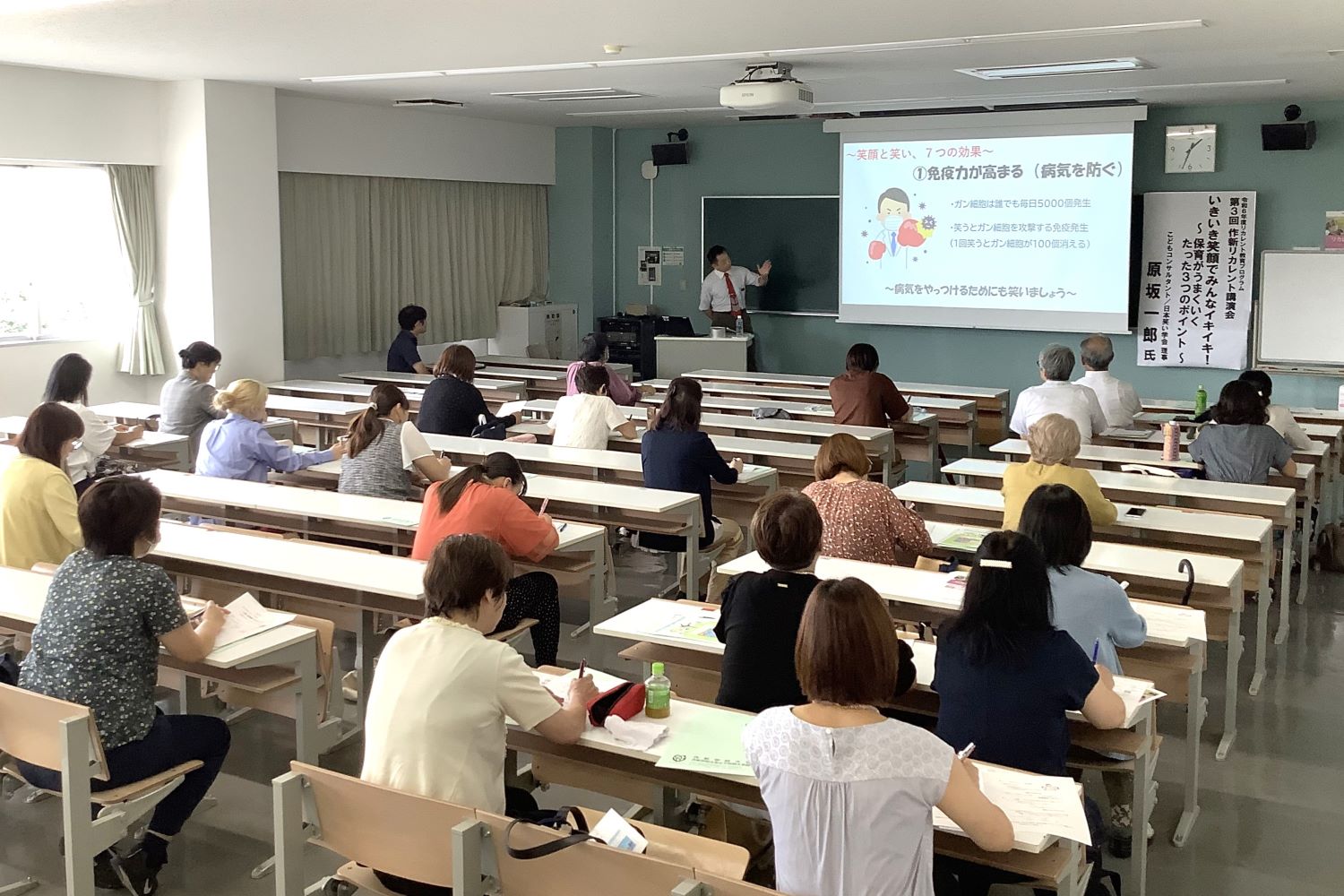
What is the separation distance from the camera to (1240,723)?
188 inches

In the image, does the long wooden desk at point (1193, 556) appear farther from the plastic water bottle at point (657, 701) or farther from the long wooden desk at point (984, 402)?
the long wooden desk at point (984, 402)

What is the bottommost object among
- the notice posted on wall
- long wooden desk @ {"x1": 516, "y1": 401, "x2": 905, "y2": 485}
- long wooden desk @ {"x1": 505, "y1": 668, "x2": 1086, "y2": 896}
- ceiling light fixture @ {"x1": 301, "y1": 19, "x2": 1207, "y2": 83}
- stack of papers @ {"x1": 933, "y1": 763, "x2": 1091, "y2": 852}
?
long wooden desk @ {"x1": 505, "y1": 668, "x2": 1086, "y2": 896}

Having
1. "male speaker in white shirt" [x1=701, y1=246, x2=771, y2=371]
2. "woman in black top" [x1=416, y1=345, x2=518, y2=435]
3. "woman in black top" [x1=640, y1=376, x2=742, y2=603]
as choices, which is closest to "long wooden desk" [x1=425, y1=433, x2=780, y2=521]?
"woman in black top" [x1=416, y1=345, x2=518, y2=435]

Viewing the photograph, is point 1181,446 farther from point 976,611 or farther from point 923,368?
point 976,611

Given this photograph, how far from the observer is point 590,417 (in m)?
6.64

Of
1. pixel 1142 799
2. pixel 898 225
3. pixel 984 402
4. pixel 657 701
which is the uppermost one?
pixel 898 225

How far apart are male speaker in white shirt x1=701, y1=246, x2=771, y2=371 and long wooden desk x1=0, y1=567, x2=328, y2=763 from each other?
859cm

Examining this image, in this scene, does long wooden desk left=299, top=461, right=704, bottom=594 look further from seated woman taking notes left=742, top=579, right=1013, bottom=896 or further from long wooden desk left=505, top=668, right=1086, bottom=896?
seated woman taking notes left=742, top=579, right=1013, bottom=896

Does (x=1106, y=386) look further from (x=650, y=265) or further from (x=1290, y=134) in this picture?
(x=650, y=265)

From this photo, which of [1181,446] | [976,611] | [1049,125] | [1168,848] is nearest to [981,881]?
[976,611]

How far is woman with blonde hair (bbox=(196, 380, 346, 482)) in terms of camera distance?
584 centimetres

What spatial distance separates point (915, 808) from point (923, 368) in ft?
32.1

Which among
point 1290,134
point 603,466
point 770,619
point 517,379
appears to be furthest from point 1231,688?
point 1290,134

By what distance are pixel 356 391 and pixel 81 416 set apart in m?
3.26
